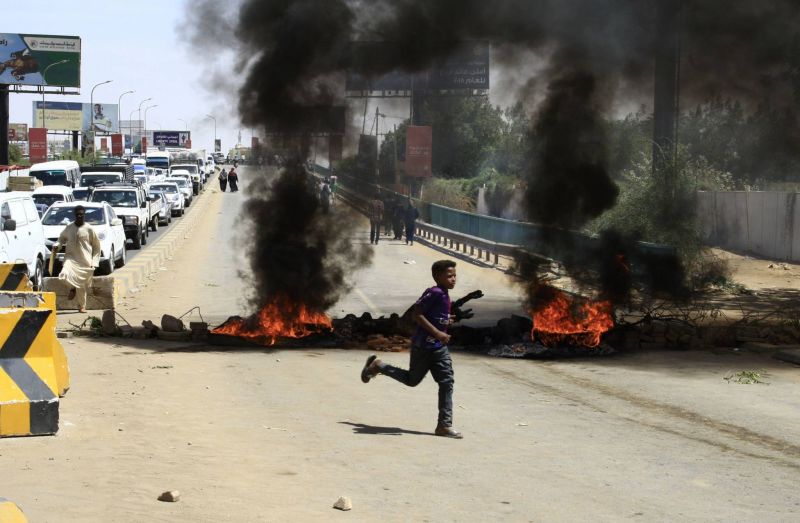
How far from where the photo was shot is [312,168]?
1573cm

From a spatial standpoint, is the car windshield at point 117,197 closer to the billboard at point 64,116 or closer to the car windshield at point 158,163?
the car windshield at point 158,163

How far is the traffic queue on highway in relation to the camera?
17500 millimetres

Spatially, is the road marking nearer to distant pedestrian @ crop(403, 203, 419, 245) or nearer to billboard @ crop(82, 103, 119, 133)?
distant pedestrian @ crop(403, 203, 419, 245)


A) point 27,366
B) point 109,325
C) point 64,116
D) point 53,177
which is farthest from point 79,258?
point 64,116

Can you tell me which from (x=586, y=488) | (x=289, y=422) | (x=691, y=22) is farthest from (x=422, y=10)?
(x=586, y=488)

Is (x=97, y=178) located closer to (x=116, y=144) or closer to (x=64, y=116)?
Result: (x=116, y=144)

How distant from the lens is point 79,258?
16984 mm

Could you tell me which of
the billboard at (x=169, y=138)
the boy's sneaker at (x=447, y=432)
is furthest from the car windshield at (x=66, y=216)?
the billboard at (x=169, y=138)

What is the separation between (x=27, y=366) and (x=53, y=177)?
1481 inches

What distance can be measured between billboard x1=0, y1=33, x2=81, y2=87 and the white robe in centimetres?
6175

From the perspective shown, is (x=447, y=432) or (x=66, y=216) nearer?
(x=447, y=432)

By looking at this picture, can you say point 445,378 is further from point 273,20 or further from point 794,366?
point 273,20

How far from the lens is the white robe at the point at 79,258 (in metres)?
16.8

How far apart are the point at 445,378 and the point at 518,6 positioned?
9148 mm
